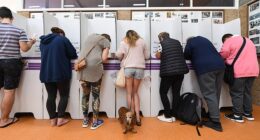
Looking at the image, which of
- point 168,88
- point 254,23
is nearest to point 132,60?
point 168,88

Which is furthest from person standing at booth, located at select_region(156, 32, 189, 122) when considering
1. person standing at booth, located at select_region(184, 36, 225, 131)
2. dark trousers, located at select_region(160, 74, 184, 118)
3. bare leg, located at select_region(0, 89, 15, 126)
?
bare leg, located at select_region(0, 89, 15, 126)

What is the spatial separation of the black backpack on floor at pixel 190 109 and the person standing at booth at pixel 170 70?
89 millimetres

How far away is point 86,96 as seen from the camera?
105 inches

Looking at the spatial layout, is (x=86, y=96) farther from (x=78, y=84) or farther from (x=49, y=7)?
(x=49, y=7)

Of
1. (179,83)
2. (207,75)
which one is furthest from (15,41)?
(207,75)

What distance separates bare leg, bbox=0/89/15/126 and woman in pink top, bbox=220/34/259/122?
2.99m

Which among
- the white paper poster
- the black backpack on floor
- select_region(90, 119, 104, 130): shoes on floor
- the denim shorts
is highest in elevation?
the white paper poster

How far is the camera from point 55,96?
2.71 metres

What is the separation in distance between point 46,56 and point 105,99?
3.37ft

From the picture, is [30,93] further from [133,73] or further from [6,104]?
[133,73]

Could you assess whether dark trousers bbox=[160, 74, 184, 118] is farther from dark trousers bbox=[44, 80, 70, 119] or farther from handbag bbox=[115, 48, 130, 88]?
dark trousers bbox=[44, 80, 70, 119]

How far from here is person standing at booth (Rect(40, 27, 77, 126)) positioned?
2.56m

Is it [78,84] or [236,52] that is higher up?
[236,52]

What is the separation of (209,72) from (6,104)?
107 inches
